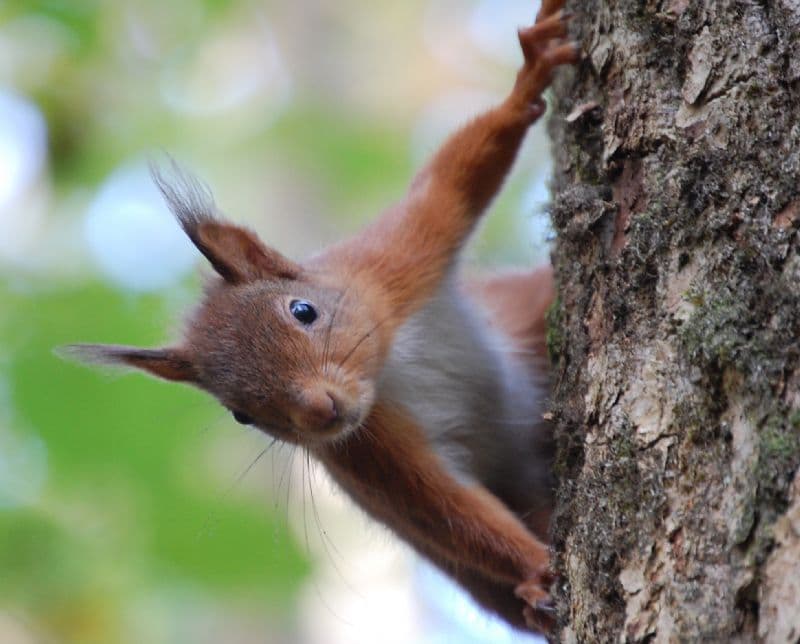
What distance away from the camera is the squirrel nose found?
9.18 ft

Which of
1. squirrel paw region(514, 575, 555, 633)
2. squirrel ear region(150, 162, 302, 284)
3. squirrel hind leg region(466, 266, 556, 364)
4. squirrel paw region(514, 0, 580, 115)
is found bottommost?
squirrel paw region(514, 575, 555, 633)

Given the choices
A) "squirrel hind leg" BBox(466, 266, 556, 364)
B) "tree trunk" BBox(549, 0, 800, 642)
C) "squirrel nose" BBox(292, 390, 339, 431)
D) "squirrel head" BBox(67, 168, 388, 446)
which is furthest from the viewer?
"squirrel hind leg" BBox(466, 266, 556, 364)

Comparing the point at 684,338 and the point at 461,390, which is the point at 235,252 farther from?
the point at 684,338

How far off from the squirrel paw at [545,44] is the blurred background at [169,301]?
Answer: 0.41 m

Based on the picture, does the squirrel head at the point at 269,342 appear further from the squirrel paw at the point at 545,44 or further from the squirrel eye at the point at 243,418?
the squirrel paw at the point at 545,44

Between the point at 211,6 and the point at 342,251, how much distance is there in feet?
7.26

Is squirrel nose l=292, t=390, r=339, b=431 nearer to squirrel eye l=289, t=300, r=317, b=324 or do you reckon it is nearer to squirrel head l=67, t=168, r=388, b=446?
squirrel head l=67, t=168, r=388, b=446

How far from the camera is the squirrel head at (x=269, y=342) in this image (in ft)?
9.61

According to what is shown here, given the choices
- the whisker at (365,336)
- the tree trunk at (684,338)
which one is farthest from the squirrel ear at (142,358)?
the tree trunk at (684,338)

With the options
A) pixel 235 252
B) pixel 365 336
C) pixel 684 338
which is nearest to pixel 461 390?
pixel 365 336

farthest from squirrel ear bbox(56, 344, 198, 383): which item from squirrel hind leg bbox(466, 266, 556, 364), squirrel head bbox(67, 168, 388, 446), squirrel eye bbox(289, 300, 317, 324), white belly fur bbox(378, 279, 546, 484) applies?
squirrel hind leg bbox(466, 266, 556, 364)

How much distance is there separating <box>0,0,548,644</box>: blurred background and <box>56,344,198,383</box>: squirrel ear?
0.90 ft

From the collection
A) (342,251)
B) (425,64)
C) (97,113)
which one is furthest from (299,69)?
→ (342,251)

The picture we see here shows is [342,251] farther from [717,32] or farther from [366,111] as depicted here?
[366,111]
